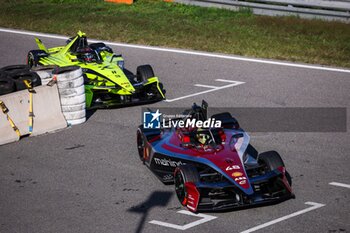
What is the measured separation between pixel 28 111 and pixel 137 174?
10.6ft

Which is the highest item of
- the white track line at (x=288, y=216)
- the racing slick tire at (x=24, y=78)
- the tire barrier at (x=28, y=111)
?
the racing slick tire at (x=24, y=78)

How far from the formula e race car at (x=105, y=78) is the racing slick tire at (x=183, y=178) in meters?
4.96

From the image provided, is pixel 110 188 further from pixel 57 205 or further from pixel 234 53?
pixel 234 53

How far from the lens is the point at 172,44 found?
22.2 meters

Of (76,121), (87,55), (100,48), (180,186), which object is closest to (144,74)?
(87,55)

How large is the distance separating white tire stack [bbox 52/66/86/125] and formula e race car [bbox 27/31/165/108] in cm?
62

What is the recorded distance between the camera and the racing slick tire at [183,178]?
11000 mm

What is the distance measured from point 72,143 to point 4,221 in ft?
11.8

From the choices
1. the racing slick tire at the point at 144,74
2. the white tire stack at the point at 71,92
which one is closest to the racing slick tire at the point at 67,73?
the white tire stack at the point at 71,92

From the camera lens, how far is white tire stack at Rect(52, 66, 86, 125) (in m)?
14.9

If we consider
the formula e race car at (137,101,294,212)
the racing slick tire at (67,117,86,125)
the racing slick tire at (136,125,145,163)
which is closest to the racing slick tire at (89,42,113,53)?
the racing slick tire at (67,117,86,125)

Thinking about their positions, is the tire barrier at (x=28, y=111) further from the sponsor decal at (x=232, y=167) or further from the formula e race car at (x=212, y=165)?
the sponsor decal at (x=232, y=167)

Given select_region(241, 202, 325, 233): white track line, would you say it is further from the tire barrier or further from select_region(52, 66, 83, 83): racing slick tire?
select_region(52, 66, 83, 83): racing slick tire

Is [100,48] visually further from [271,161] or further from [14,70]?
[271,161]
